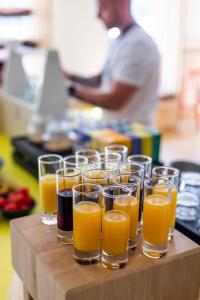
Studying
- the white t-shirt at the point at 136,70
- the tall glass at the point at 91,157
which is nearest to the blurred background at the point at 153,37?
the white t-shirt at the point at 136,70

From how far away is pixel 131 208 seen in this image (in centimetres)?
98

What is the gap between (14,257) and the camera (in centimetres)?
113

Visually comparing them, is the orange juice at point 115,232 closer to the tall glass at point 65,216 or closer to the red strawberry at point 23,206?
the tall glass at point 65,216

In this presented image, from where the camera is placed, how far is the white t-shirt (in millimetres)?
2416

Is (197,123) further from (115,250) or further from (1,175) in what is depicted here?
(115,250)

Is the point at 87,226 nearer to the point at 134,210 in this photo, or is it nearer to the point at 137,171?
the point at 134,210

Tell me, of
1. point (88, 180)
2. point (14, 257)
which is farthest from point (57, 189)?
point (14, 257)

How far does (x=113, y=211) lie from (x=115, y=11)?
1.79 metres

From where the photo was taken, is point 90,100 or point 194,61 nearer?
point 90,100

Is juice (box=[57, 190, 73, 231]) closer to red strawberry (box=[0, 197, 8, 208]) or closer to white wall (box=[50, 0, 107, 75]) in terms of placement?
red strawberry (box=[0, 197, 8, 208])

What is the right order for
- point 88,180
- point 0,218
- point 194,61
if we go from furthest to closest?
1. point 194,61
2. point 0,218
3. point 88,180

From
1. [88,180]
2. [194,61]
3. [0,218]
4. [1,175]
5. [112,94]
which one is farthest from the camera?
[194,61]

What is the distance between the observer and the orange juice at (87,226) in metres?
0.93

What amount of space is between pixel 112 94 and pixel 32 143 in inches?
22.6
